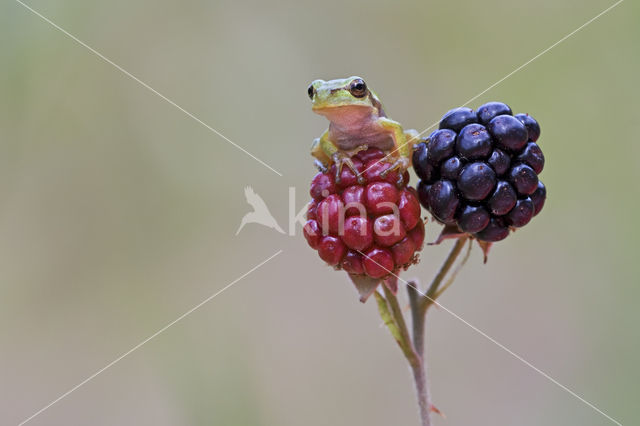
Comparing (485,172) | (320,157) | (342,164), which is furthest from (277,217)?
(485,172)

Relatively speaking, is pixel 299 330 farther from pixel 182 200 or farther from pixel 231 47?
pixel 231 47

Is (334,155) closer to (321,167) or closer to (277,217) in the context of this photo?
(321,167)

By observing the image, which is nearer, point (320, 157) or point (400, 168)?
point (400, 168)

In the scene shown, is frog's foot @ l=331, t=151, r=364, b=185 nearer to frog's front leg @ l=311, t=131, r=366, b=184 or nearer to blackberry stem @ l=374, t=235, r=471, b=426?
frog's front leg @ l=311, t=131, r=366, b=184

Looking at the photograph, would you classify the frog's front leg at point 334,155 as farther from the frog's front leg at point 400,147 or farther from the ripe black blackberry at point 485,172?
the ripe black blackberry at point 485,172

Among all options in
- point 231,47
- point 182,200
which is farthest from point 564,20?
point 182,200

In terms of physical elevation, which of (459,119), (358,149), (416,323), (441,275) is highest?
(459,119)
